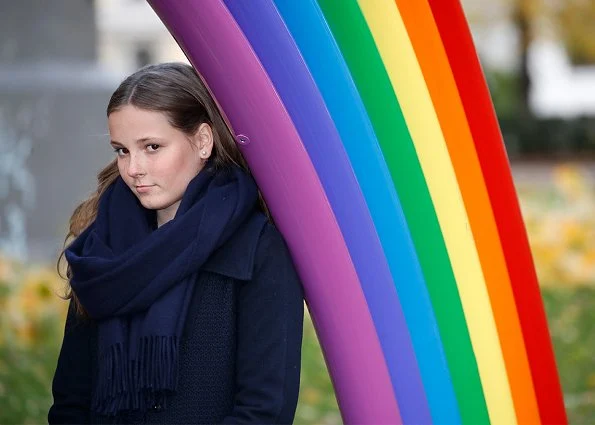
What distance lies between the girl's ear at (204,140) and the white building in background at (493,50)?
16.8 ft

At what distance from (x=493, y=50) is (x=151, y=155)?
30.7 metres

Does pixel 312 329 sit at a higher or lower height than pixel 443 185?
lower

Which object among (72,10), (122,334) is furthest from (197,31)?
(72,10)

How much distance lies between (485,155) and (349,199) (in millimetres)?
366

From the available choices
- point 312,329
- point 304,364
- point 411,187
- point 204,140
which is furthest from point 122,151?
point 312,329

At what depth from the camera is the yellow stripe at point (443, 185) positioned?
2.44 metres

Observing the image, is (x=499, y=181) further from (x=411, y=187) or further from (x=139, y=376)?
(x=139, y=376)

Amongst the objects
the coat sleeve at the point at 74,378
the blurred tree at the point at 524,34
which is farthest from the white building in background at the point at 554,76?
the coat sleeve at the point at 74,378

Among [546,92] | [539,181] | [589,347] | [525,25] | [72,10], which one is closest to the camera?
[589,347]

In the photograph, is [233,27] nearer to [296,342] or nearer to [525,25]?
[296,342]

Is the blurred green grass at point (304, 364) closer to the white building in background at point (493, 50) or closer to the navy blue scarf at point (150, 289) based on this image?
the white building in background at point (493, 50)

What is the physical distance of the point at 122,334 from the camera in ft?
7.80

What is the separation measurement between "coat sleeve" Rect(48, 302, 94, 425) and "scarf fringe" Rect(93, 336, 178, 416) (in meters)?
0.12

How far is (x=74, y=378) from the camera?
8.32ft
